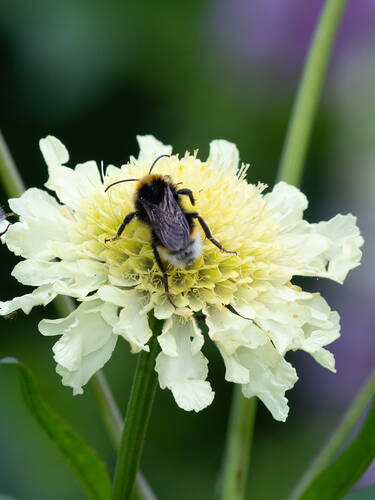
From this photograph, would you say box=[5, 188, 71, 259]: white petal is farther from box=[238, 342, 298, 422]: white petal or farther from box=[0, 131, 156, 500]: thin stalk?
box=[238, 342, 298, 422]: white petal

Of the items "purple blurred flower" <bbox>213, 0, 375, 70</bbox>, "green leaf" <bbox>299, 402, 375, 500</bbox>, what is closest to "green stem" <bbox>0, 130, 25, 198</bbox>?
"green leaf" <bbox>299, 402, 375, 500</bbox>

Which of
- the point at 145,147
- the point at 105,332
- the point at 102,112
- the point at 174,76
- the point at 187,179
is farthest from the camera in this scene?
the point at 174,76

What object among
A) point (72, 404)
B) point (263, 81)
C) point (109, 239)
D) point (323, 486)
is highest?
point (109, 239)

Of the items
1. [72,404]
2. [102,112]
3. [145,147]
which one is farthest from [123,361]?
[145,147]

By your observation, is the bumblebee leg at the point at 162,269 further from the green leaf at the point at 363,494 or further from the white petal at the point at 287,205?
the green leaf at the point at 363,494

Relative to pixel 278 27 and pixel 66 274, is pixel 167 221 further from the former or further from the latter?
pixel 278 27

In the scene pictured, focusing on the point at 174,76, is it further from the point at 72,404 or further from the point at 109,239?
the point at 109,239

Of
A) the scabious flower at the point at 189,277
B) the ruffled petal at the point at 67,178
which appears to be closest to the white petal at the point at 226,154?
the scabious flower at the point at 189,277
